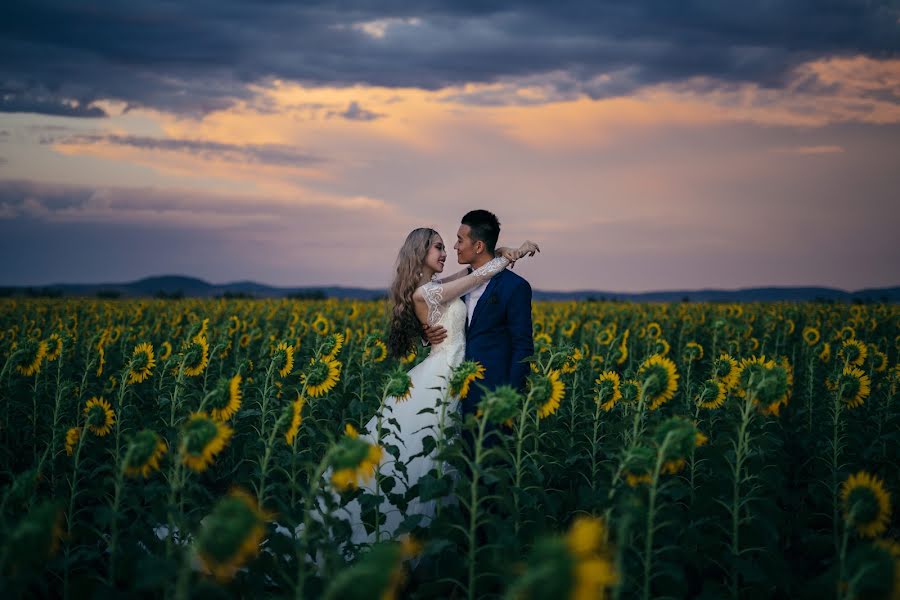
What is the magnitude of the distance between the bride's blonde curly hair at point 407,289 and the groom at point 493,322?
0.25 meters

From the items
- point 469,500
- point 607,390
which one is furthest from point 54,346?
point 607,390

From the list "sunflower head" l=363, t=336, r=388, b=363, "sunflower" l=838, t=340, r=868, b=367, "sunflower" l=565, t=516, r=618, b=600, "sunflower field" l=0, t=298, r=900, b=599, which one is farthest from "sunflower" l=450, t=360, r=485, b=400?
"sunflower" l=838, t=340, r=868, b=367

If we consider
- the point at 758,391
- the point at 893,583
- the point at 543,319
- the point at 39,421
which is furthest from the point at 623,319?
the point at 893,583

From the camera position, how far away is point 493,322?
5.34 m

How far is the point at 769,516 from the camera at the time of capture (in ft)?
15.5

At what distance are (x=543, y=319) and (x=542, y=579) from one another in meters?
15.4

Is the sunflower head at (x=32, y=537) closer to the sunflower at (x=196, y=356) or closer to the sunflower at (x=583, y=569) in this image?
the sunflower at (x=583, y=569)

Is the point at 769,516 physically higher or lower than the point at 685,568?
higher

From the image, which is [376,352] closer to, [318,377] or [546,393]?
[318,377]

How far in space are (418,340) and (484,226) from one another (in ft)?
3.50

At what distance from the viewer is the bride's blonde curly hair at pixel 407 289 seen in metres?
5.59

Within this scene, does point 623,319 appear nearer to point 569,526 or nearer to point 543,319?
point 543,319

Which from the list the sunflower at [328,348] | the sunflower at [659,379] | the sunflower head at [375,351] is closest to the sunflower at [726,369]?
the sunflower at [659,379]

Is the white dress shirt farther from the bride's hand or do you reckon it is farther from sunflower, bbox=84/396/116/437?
sunflower, bbox=84/396/116/437
